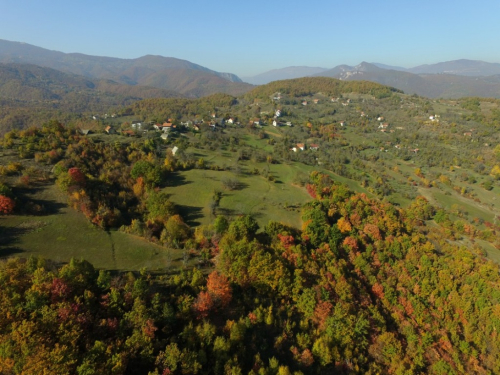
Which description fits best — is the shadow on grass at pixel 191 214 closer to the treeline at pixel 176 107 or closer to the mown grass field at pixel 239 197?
the mown grass field at pixel 239 197

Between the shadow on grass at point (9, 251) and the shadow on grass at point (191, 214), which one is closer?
the shadow on grass at point (9, 251)

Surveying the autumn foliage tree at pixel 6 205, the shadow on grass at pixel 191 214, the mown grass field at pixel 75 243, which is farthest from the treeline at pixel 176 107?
the mown grass field at pixel 75 243

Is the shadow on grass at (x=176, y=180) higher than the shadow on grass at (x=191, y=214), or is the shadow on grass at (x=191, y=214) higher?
the shadow on grass at (x=176, y=180)

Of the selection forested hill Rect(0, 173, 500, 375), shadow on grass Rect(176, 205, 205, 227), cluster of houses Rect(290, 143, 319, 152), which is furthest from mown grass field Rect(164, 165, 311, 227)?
cluster of houses Rect(290, 143, 319, 152)

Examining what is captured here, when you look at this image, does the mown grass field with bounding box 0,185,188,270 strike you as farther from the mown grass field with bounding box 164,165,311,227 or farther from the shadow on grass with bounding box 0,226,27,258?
the mown grass field with bounding box 164,165,311,227

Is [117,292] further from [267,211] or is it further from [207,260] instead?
[267,211]

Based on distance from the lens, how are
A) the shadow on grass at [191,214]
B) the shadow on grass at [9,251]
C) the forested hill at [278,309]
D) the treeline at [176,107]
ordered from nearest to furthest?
the forested hill at [278,309] → the shadow on grass at [9,251] → the shadow on grass at [191,214] → the treeline at [176,107]

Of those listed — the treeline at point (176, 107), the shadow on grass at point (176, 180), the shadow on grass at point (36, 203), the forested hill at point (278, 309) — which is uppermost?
the treeline at point (176, 107)

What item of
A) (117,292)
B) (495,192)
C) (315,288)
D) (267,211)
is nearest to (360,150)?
(495,192)
